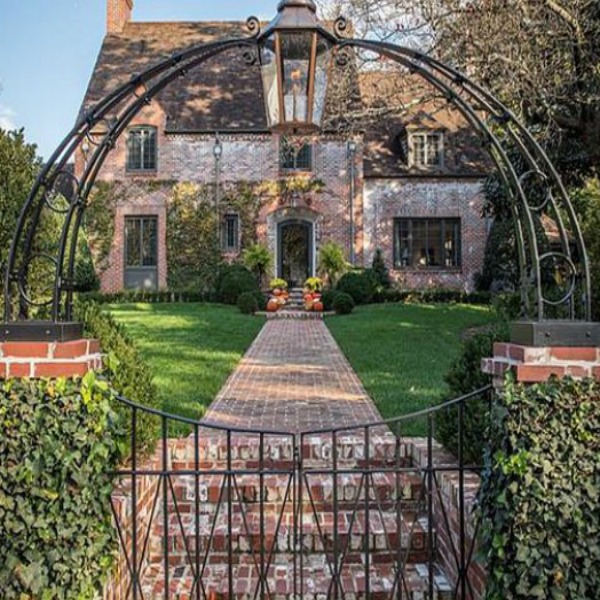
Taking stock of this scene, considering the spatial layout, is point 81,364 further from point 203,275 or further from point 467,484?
point 203,275

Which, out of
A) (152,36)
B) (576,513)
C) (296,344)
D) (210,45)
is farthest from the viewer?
(152,36)

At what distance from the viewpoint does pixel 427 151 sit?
20156 millimetres

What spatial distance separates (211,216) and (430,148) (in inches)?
312

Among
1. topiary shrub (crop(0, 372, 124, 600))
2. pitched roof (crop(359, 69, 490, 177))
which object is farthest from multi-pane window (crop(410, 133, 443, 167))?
topiary shrub (crop(0, 372, 124, 600))

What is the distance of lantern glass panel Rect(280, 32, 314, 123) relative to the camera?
8.77 feet

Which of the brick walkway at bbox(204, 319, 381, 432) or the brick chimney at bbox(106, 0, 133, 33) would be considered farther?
the brick chimney at bbox(106, 0, 133, 33)

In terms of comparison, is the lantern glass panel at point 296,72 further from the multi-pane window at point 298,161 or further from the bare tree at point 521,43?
the multi-pane window at point 298,161

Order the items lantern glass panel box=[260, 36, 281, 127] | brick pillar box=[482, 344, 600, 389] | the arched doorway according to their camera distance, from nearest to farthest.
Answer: brick pillar box=[482, 344, 600, 389] → lantern glass panel box=[260, 36, 281, 127] → the arched doorway

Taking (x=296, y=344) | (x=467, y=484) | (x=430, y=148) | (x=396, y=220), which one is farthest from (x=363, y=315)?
(x=467, y=484)

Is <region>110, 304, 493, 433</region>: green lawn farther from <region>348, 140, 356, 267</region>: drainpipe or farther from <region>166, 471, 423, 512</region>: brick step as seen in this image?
<region>348, 140, 356, 267</region>: drainpipe

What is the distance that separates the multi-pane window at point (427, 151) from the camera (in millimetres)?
20172

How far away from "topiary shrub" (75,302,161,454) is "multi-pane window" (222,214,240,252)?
16.4 meters

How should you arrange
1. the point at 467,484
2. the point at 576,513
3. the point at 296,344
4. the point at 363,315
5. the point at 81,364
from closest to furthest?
the point at 576,513
the point at 81,364
the point at 467,484
the point at 296,344
the point at 363,315

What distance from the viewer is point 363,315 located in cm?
1464
